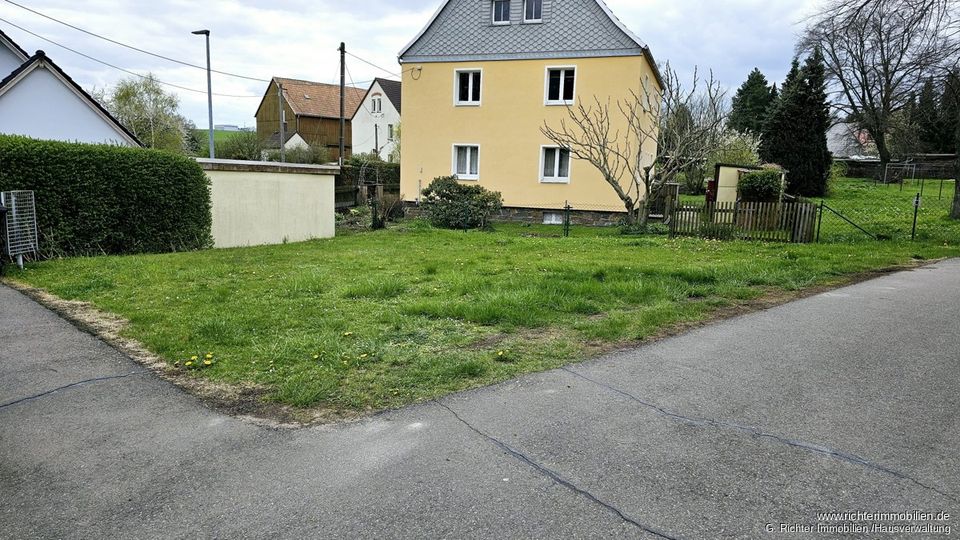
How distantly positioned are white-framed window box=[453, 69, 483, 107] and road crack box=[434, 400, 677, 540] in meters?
23.2

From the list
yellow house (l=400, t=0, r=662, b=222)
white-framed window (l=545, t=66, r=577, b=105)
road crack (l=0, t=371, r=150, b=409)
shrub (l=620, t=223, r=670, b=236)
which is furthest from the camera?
white-framed window (l=545, t=66, r=577, b=105)

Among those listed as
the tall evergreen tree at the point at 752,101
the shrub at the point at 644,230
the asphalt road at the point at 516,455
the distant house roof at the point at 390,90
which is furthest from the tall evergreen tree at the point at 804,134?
the distant house roof at the point at 390,90

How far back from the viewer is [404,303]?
7816 mm

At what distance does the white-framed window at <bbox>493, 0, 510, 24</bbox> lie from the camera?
25.5 m

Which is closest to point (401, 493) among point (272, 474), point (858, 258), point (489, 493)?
point (489, 493)

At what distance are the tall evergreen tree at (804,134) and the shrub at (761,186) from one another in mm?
14099

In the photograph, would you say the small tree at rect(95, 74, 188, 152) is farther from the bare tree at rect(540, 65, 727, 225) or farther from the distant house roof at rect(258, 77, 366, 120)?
the bare tree at rect(540, 65, 727, 225)

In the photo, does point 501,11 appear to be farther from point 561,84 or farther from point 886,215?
point 886,215

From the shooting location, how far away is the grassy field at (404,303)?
5.28 m

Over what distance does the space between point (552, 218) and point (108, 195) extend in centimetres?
1662

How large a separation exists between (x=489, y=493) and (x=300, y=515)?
97 centimetres

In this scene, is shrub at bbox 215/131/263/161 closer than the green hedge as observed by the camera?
No

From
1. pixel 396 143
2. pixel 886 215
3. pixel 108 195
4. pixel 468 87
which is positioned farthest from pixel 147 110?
pixel 886 215

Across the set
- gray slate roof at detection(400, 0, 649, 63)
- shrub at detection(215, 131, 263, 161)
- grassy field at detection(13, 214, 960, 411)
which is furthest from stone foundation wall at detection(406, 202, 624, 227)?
shrub at detection(215, 131, 263, 161)
